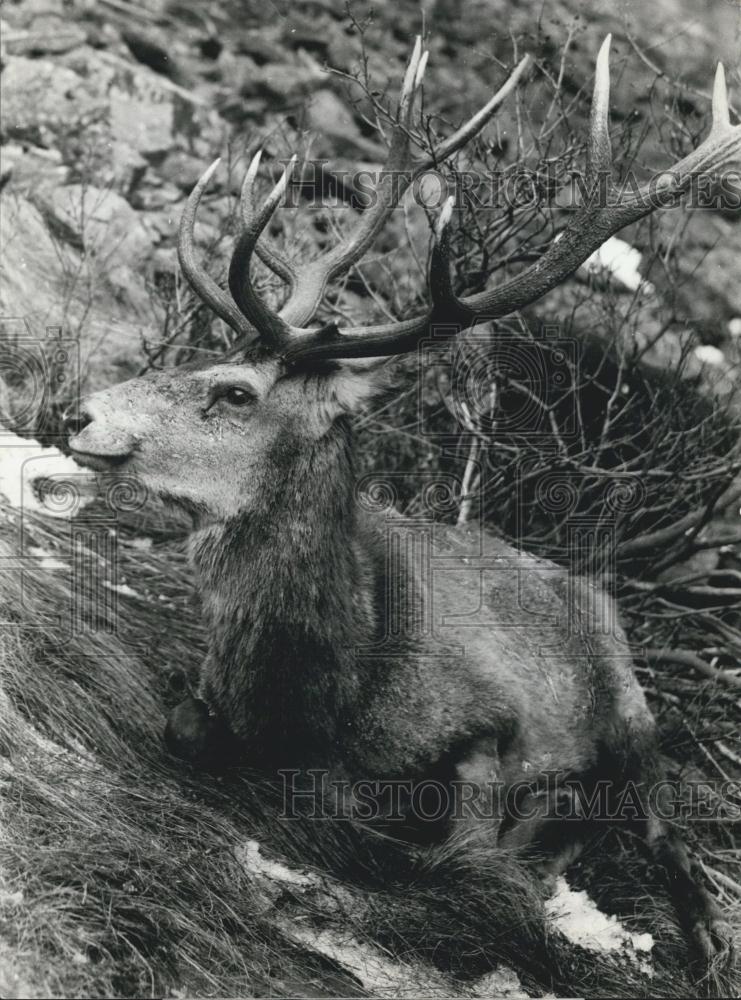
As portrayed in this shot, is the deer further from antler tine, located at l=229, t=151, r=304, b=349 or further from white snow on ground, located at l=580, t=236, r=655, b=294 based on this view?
white snow on ground, located at l=580, t=236, r=655, b=294

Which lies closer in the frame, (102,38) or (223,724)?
(223,724)

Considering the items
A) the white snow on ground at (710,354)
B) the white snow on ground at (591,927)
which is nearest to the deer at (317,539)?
the white snow on ground at (591,927)

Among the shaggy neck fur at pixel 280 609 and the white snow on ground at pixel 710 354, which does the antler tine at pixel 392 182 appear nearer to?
the shaggy neck fur at pixel 280 609

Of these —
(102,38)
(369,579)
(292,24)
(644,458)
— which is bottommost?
(369,579)

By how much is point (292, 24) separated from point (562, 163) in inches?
120

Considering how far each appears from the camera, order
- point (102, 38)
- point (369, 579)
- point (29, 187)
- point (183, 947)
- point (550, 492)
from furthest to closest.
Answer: point (102, 38) → point (29, 187) → point (550, 492) → point (369, 579) → point (183, 947)

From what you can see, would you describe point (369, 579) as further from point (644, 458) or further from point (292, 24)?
point (292, 24)

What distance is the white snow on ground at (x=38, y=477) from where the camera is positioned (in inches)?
226

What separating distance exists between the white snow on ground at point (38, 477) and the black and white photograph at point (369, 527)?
0.05m

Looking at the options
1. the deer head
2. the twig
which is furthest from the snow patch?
the twig

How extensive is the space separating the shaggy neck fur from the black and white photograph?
0.04 feet

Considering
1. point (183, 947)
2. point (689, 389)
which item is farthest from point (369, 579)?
point (689, 389)

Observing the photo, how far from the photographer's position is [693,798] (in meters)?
5.62

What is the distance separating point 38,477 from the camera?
19.6 feet
